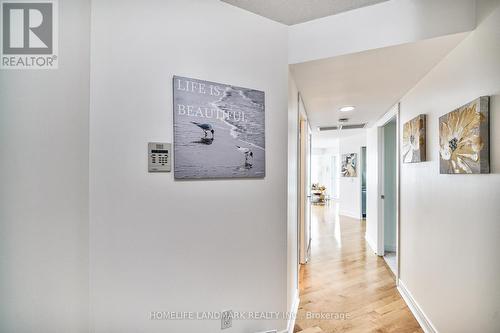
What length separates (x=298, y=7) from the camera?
167 cm

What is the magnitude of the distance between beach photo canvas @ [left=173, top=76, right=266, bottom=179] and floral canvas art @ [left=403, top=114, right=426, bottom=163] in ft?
4.83

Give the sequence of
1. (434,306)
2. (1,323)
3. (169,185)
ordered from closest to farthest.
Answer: (1,323)
(169,185)
(434,306)

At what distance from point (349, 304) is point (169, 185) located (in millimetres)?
2215

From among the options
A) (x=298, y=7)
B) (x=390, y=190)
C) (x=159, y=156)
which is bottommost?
(x=390, y=190)

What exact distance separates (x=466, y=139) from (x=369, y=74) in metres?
0.91

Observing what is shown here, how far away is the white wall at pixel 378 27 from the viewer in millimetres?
1476

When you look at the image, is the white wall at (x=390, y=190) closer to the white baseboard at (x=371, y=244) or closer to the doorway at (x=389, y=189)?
the doorway at (x=389, y=189)

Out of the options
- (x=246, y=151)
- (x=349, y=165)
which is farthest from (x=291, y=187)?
(x=349, y=165)

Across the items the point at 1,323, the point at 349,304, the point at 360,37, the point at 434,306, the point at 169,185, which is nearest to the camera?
the point at 1,323

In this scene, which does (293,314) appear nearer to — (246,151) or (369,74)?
(246,151)

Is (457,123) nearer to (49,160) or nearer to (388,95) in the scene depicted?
(388,95)

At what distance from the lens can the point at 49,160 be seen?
4.30 feet

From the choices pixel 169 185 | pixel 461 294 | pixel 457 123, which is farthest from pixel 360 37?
pixel 461 294

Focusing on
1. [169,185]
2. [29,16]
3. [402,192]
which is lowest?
[402,192]
